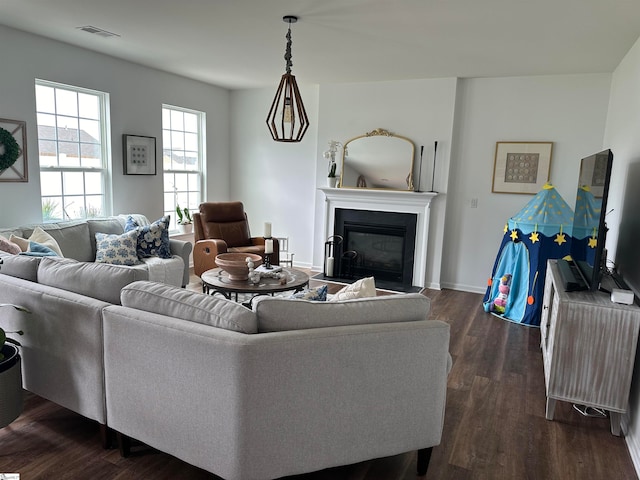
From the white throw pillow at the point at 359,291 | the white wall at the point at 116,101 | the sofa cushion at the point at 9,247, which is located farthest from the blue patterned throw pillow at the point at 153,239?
the white throw pillow at the point at 359,291

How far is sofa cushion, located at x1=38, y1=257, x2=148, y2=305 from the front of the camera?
2.16 meters

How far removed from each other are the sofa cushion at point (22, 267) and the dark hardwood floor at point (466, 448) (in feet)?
2.43

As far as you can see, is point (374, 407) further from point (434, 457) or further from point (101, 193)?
point (101, 193)

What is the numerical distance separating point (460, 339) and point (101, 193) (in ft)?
13.1

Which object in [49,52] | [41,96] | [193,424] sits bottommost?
[193,424]

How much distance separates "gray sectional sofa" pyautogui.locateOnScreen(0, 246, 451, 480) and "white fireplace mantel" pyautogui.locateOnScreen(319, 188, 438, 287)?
139 inches

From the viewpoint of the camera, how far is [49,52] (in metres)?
4.16

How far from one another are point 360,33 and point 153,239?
2.68 meters

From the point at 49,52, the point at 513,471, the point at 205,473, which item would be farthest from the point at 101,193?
the point at 513,471

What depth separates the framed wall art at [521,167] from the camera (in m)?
4.98

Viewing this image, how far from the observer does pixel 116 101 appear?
4875 millimetres

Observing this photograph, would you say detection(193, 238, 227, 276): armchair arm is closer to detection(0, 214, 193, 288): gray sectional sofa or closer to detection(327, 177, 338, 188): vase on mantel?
detection(0, 214, 193, 288): gray sectional sofa

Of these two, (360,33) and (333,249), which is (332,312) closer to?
(360,33)

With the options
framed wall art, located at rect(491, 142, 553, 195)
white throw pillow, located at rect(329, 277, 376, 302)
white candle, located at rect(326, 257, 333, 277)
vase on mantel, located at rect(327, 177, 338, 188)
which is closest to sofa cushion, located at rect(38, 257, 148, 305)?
white throw pillow, located at rect(329, 277, 376, 302)
